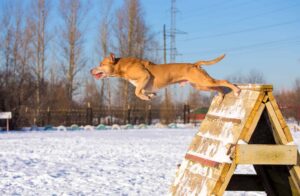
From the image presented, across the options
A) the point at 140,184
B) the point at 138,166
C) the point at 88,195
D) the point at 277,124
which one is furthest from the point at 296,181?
the point at 138,166

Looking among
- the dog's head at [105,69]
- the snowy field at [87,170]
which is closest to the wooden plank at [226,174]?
the dog's head at [105,69]

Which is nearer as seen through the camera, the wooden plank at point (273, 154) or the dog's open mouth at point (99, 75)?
the wooden plank at point (273, 154)

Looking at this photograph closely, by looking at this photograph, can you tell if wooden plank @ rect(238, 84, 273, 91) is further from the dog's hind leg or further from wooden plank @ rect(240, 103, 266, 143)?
the dog's hind leg

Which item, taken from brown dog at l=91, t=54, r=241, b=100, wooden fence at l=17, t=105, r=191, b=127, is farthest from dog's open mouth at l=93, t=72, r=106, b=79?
wooden fence at l=17, t=105, r=191, b=127

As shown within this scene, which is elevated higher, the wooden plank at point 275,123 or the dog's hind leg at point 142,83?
the dog's hind leg at point 142,83

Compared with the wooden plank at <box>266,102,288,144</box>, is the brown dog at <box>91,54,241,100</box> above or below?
above

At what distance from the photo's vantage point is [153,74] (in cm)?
360

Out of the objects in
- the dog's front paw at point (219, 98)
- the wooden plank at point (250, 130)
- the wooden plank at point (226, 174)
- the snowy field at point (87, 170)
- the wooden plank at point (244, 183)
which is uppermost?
the dog's front paw at point (219, 98)

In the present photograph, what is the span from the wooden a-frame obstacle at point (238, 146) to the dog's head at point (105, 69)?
41.2 inches

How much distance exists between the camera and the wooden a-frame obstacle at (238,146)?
136 inches

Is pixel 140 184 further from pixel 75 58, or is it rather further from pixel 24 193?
pixel 75 58

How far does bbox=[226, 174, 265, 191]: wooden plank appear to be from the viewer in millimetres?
4895

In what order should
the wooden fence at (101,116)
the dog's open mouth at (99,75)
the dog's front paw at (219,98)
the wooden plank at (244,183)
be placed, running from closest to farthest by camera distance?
the dog's open mouth at (99,75) < the dog's front paw at (219,98) < the wooden plank at (244,183) < the wooden fence at (101,116)

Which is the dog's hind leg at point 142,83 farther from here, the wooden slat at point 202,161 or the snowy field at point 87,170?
the snowy field at point 87,170
